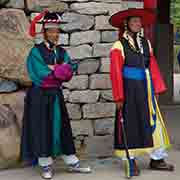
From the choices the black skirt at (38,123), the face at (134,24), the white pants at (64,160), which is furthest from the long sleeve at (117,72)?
the white pants at (64,160)

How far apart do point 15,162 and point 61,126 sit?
743 mm

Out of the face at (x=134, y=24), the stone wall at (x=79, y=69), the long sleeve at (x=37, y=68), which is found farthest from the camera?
the stone wall at (x=79, y=69)

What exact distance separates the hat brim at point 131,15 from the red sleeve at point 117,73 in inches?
13.1

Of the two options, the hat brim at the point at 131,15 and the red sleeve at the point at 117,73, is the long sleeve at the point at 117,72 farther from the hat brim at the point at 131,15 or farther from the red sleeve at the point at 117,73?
the hat brim at the point at 131,15

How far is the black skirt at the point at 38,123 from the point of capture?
17.0 feet

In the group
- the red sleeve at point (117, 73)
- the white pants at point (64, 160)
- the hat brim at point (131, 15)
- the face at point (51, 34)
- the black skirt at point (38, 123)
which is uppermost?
the hat brim at point (131, 15)

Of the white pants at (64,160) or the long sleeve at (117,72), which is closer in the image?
the long sleeve at (117,72)

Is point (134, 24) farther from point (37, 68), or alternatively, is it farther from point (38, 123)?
point (38, 123)

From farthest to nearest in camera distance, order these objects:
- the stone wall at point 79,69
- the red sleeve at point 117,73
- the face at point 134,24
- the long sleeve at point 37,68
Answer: the stone wall at point 79,69, the face at point 134,24, the red sleeve at point 117,73, the long sleeve at point 37,68

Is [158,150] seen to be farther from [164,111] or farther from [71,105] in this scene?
[164,111]

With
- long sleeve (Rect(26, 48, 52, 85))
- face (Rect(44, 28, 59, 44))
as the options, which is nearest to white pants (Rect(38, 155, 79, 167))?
long sleeve (Rect(26, 48, 52, 85))

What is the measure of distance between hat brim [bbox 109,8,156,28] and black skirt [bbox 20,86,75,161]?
0.86m

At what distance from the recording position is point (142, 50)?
17.6ft

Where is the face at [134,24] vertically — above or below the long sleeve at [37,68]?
above
